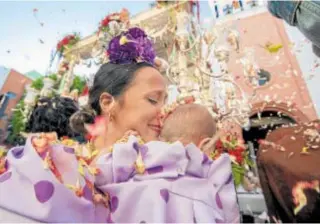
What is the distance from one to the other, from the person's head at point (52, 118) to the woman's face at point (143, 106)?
249 mm

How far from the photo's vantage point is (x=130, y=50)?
0.96m

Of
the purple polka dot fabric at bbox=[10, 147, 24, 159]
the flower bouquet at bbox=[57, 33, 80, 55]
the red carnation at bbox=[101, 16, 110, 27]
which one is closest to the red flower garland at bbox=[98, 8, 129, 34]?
the red carnation at bbox=[101, 16, 110, 27]

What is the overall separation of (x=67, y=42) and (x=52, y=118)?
4185mm

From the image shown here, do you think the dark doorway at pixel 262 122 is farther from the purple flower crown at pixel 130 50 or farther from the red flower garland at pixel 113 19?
the purple flower crown at pixel 130 50

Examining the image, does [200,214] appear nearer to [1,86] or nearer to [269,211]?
[269,211]

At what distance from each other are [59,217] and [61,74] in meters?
4.21

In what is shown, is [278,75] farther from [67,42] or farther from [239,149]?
[67,42]

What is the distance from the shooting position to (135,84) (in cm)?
77

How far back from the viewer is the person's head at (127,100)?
0.72 m

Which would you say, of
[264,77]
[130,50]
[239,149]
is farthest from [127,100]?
[264,77]

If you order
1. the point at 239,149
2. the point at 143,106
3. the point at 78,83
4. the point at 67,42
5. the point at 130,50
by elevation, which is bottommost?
the point at 239,149

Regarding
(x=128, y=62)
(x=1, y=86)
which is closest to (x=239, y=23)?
(x=128, y=62)

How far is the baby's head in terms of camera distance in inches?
29.9

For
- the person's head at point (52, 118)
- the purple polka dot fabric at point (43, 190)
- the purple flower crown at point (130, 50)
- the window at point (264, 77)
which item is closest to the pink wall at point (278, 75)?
the window at point (264, 77)
